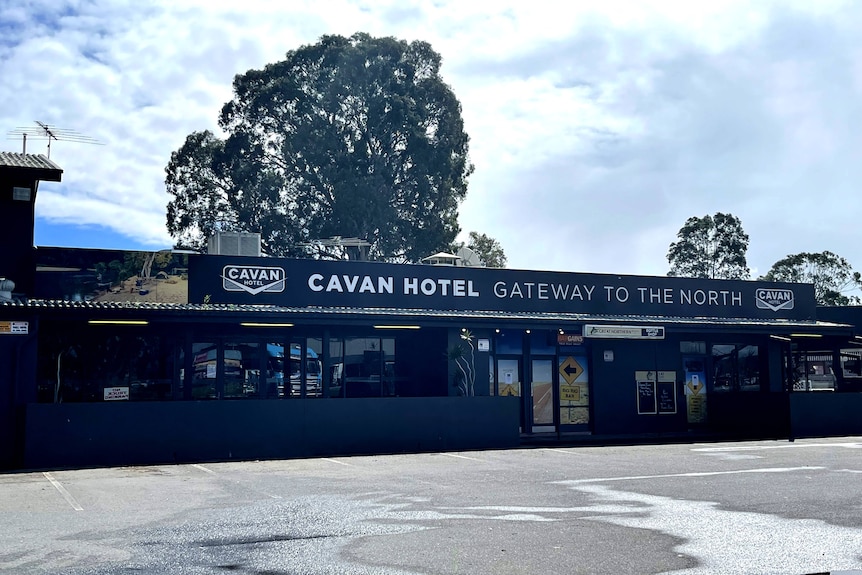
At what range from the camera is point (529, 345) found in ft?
81.1

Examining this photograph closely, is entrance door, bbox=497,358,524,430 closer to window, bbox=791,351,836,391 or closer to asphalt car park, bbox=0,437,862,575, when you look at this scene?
asphalt car park, bbox=0,437,862,575

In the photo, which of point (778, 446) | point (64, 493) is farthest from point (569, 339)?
point (64, 493)

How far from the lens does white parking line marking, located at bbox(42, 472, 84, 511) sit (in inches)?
476

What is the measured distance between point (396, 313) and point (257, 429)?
404 centimetres

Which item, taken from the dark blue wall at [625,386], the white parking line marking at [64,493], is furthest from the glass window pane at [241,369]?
the dark blue wall at [625,386]

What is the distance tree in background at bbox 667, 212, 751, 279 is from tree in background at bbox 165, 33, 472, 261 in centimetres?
2049

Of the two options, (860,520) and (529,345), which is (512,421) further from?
(860,520)

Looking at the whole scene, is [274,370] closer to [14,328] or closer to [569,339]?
[14,328]

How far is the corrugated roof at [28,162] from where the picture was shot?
66.0 feet

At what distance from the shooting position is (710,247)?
63219mm

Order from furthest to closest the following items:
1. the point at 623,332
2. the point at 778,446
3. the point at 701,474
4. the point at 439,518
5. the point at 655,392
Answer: the point at 655,392 < the point at 623,332 < the point at 778,446 < the point at 701,474 < the point at 439,518

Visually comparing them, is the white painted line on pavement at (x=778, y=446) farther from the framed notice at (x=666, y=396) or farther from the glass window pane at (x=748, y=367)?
the glass window pane at (x=748, y=367)

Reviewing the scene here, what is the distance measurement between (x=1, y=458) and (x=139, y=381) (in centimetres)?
376

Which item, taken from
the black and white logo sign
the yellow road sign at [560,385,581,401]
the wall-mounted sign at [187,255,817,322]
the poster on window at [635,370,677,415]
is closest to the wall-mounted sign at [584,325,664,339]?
the wall-mounted sign at [187,255,817,322]
